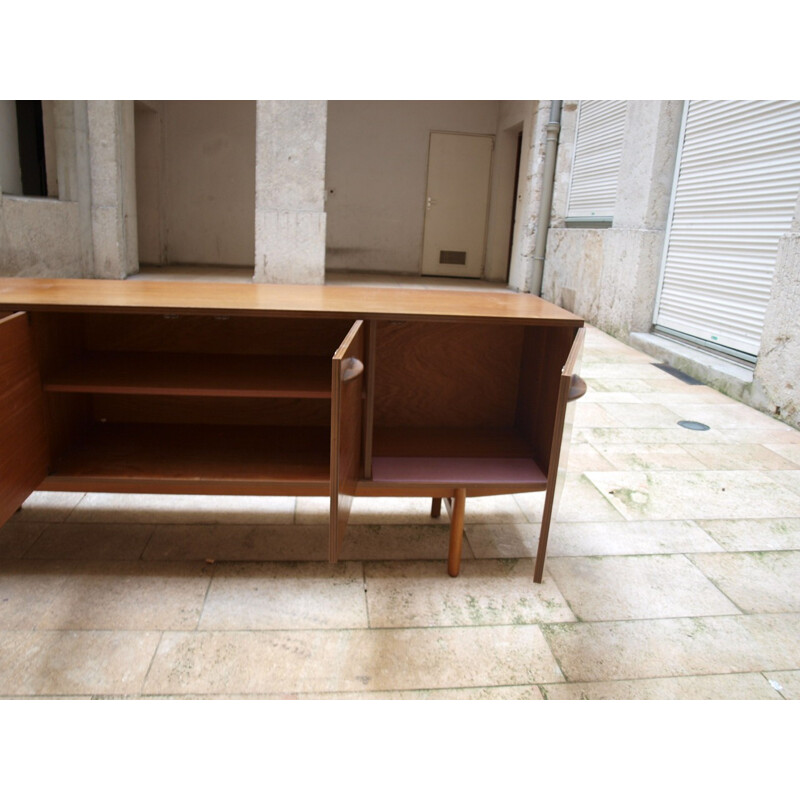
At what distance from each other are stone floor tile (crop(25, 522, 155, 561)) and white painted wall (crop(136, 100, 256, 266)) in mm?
8370

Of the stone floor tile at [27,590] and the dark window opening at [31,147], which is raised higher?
the dark window opening at [31,147]

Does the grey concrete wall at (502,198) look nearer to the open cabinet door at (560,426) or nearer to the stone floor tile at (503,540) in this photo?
the stone floor tile at (503,540)

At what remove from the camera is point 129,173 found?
8180mm

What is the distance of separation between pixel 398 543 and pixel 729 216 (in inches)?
165

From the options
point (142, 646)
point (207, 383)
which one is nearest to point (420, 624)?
point (142, 646)

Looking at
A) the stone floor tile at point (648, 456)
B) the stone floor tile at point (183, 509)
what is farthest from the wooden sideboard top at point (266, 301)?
the stone floor tile at point (648, 456)

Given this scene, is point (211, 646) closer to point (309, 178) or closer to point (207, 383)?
point (207, 383)

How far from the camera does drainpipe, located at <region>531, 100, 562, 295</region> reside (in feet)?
26.9

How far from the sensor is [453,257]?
1070 centimetres

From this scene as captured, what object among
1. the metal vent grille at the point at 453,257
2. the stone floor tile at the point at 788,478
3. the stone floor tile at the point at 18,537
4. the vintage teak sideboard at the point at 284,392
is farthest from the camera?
the metal vent grille at the point at 453,257

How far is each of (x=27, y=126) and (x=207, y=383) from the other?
22.0 ft

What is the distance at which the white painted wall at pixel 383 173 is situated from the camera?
10.1 meters

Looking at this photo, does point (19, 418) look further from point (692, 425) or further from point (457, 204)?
point (457, 204)

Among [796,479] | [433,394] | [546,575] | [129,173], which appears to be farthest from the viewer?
[129,173]
